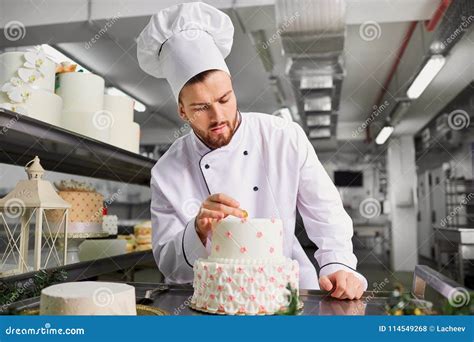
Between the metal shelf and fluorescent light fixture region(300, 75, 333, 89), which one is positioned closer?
the metal shelf

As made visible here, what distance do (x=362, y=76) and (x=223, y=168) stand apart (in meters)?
4.28

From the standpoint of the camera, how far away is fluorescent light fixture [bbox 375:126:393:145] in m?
6.90

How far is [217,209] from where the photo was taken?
3.14 ft

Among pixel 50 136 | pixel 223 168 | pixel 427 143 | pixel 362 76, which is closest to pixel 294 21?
pixel 223 168

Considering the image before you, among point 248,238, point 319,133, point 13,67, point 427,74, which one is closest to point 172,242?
point 248,238

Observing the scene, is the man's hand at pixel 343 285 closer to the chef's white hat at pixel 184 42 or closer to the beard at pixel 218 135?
the beard at pixel 218 135

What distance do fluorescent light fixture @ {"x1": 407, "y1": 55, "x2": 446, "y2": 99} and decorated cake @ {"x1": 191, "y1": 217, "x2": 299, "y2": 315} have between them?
302cm

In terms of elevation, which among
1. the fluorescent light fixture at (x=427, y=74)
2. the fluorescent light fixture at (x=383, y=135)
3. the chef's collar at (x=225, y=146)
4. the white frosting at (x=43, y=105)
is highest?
the fluorescent light fixture at (x=383, y=135)

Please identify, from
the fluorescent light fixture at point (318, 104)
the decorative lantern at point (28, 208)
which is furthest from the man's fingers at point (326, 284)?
the fluorescent light fixture at point (318, 104)

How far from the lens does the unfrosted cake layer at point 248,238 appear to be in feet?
3.05

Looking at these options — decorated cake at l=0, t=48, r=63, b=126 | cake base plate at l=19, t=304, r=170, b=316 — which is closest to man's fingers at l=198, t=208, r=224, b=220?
cake base plate at l=19, t=304, r=170, b=316

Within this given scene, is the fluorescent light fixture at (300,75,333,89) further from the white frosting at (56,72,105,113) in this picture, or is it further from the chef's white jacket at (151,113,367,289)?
the chef's white jacket at (151,113,367,289)

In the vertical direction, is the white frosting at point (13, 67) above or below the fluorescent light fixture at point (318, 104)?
below

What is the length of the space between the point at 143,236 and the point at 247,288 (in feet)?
4.70
